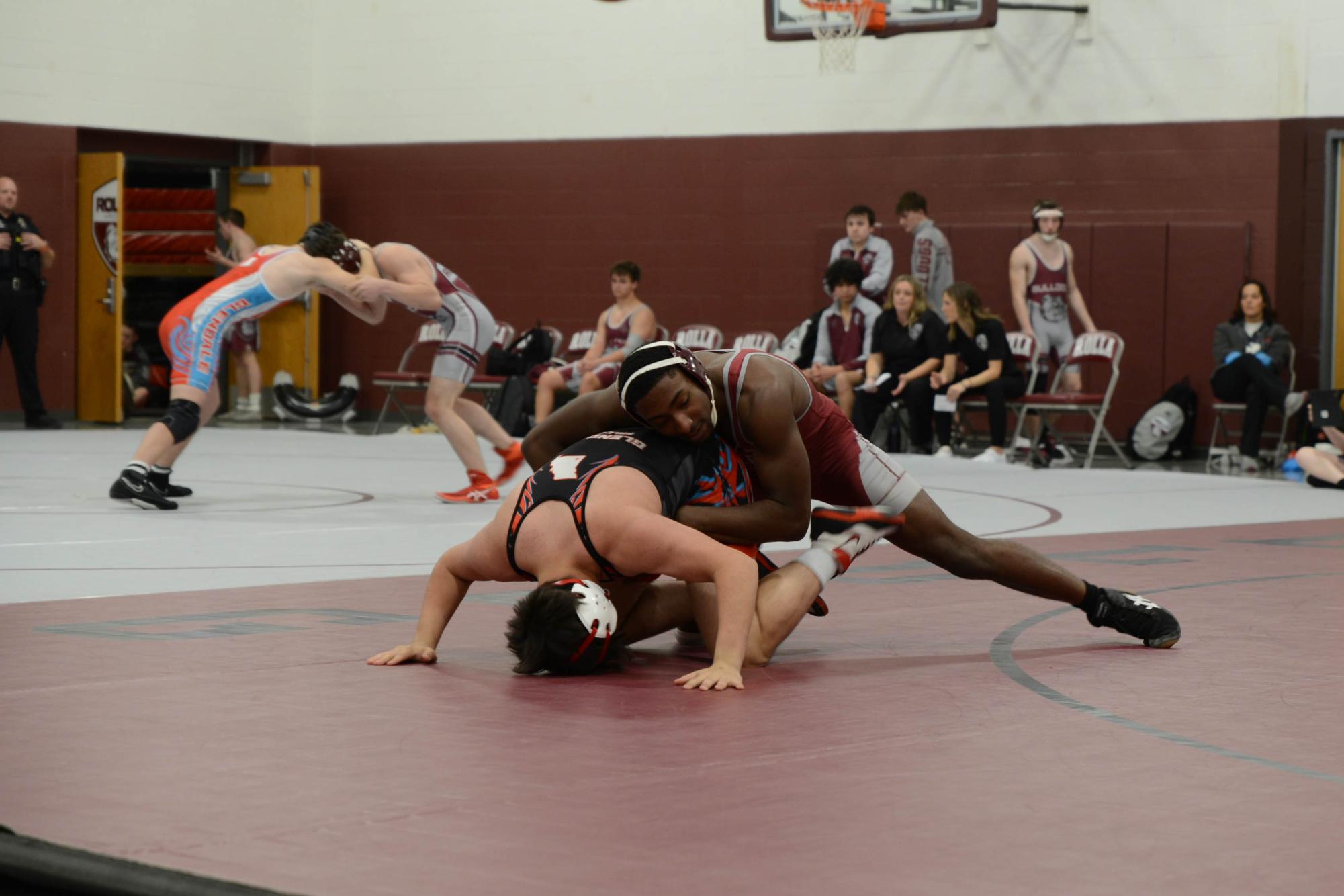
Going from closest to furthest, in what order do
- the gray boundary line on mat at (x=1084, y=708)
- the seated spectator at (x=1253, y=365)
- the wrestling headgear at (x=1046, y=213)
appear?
the gray boundary line on mat at (x=1084, y=708) → the seated spectator at (x=1253, y=365) → the wrestling headgear at (x=1046, y=213)

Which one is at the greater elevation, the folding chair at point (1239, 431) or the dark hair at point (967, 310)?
the dark hair at point (967, 310)

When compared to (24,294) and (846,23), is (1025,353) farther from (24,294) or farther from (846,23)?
(24,294)

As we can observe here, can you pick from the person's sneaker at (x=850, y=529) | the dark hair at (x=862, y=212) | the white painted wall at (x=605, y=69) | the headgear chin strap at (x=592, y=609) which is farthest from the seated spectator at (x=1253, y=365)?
the headgear chin strap at (x=592, y=609)

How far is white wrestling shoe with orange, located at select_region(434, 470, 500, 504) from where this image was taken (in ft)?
29.1

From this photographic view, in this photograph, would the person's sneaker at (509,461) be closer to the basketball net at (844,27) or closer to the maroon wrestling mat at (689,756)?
the maroon wrestling mat at (689,756)

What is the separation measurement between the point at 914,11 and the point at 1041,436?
326cm

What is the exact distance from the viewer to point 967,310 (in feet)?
39.8

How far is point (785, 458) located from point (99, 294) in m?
12.0

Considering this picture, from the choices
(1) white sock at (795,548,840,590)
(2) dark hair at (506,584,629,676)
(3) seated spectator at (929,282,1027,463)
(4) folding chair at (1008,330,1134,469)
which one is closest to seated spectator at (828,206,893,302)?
(3) seated spectator at (929,282,1027,463)

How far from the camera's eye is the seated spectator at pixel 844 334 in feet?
41.0

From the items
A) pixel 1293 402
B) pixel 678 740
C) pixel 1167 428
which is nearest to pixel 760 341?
pixel 1167 428

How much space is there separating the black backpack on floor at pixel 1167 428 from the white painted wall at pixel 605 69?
6.46 feet

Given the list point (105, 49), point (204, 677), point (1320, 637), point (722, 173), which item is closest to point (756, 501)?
point (204, 677)

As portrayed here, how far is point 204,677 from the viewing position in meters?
4.24
